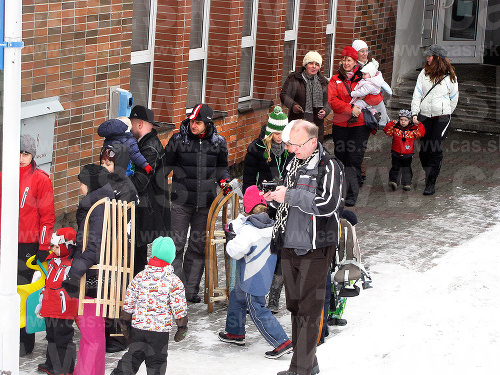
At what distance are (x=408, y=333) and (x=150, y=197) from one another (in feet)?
8.26

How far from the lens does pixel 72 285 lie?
21.2 ft

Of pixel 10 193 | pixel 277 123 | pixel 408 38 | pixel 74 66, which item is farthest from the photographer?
pixel 408 38

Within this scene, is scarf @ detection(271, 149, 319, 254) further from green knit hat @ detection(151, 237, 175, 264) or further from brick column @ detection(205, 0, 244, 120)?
brick column @ detection(205, 0, 244, 120)

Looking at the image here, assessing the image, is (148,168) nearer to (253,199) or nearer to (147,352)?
(253,199)

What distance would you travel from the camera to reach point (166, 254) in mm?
6285

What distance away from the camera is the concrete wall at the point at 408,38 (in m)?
17.1

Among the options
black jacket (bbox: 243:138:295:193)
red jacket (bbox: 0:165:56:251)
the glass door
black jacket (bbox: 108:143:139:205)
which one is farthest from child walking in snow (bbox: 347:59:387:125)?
the glass door

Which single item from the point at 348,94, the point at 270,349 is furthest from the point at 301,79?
the point at 270,349

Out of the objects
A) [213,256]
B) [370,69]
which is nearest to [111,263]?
[213,256]

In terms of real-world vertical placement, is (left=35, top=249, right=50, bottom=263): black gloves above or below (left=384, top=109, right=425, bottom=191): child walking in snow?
below

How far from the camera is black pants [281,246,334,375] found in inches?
264

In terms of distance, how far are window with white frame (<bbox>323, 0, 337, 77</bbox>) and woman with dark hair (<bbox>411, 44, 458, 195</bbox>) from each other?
3288 mm

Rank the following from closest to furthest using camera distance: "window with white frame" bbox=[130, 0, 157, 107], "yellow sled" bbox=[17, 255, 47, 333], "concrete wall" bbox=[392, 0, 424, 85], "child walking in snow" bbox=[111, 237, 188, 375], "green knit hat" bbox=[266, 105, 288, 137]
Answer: "child walking in snow" bbox=[111, 237, 188, 375] < "yellow sled" bbox=[17, 255, 47, 333] < "green knit hat" bbox=[266, 105, 288, 137] < "window with white frame" bbox=[130, 0, 157, 107] < "concrete wall" bbox=[392, 0, 424, 85]

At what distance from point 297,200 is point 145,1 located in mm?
5226
